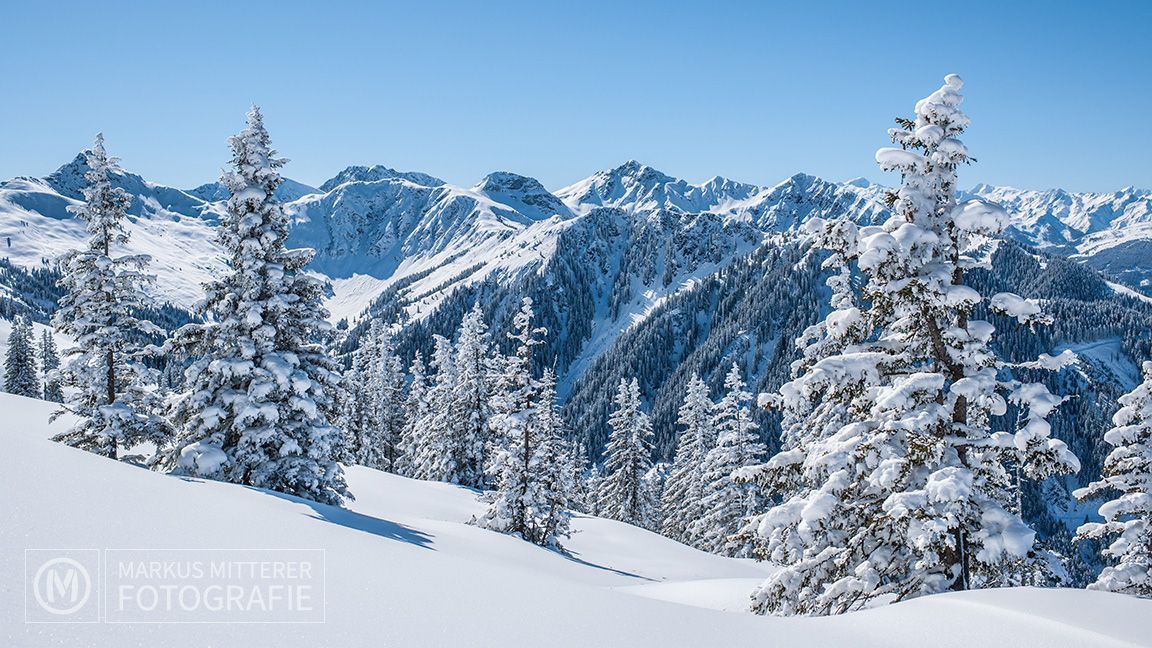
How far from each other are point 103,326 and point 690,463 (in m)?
42.7

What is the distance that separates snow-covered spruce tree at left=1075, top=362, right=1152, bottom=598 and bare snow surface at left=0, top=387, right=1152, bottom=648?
1437 centimetres

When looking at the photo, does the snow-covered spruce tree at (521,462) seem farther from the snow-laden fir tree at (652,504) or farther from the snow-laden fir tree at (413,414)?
the snow-laden fir tree at (413,414)

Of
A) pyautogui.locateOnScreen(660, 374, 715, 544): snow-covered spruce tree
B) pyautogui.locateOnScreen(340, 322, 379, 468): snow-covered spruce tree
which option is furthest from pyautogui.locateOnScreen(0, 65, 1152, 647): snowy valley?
pyautogui.locateOnScreen(340, 322, 379, 468): snow-covered spruce tree

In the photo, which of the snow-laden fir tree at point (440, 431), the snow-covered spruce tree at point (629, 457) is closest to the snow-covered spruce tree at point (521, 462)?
the snow-laden fir tree at point (440, 431)

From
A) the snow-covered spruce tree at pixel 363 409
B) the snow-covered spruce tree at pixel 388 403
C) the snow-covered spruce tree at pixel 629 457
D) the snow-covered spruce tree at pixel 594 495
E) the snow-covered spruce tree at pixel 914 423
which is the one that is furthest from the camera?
the snow-covered spruce tree at pixel 388 403

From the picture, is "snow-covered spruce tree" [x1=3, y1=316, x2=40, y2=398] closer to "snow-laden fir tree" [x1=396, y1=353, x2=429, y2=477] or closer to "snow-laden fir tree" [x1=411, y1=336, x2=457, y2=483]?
"snow-laden fir tree" [x1=396, y1=353, x2=429, y2=477]

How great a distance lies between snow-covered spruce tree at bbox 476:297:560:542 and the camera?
2606 centimetres

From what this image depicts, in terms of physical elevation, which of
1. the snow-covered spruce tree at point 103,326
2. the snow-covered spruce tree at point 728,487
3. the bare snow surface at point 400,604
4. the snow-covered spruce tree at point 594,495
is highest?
the snow-covered spruce tree at point 103,326

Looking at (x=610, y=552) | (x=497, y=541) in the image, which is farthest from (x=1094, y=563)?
(x=497, y=541)

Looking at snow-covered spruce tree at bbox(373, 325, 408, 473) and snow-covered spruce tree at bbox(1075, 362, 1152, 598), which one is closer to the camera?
snow-covered spruce tree at bbox(1075, 362, 1152, 598)

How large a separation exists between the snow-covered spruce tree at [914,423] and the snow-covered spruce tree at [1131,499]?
11.3 meters

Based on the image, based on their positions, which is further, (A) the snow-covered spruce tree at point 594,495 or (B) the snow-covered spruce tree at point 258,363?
(A) the snow-covered spruce tree at point 594,495

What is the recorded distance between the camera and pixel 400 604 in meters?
5.70

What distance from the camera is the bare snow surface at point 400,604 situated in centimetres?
469
